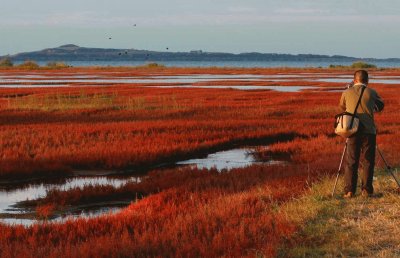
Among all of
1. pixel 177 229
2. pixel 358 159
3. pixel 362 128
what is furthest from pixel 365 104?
pixel 177 229

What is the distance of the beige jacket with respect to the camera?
10.7 metres

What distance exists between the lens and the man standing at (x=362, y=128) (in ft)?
35.0

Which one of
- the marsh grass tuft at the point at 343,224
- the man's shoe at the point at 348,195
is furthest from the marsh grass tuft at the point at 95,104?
the marsh grass tuft at the point at 343,224

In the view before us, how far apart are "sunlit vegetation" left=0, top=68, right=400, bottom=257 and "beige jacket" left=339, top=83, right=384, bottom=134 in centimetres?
165

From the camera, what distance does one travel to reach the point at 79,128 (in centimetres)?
2502

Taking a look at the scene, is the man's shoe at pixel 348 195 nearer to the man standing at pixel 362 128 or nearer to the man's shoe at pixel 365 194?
the man standing at pixel 362 128

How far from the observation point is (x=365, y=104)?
34.9 ft

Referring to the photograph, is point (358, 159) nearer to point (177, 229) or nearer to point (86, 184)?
point (177, 229)

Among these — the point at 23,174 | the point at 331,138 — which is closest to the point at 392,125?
the point at 331,138

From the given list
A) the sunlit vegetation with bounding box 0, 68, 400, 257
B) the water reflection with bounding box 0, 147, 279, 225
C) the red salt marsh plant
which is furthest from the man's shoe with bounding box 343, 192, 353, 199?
the water reflection with bounding box 0, 147, 279, 225

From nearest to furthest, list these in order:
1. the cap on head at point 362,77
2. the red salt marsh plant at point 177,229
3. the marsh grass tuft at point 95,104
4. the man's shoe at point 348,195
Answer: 1. the red salt marsh plant at point 177,229
2. the cap on head at point 362,77
3. the man's shoe at point 348,195
4. the marsh grass tuft at point 95,104

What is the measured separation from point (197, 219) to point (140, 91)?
1608 inches

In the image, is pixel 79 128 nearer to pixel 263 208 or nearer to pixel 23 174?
pixel 23 174

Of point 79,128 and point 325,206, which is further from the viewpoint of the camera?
point 79,128
